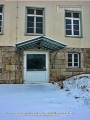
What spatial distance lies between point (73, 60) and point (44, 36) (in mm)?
2904

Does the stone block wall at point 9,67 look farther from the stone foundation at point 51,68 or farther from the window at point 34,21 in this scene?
the window at point 34,21

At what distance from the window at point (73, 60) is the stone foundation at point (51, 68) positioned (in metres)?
0.30

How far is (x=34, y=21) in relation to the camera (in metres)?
15.1

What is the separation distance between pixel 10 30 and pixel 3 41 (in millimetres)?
831

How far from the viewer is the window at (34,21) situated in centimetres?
1495

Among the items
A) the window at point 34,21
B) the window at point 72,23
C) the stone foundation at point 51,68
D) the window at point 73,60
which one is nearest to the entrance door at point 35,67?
the stone foundation at point 51,68

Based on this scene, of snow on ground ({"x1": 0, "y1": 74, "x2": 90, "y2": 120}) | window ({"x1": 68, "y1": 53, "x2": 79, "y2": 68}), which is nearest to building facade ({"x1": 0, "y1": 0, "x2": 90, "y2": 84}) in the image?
window ({"x1": 68, "y1": 53, "x2": 79, "y2": 68})

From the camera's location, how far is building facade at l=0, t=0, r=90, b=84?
1435 centimetres

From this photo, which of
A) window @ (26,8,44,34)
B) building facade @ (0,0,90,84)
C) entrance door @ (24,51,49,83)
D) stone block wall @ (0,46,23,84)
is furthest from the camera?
window @ (26,8,44,34)

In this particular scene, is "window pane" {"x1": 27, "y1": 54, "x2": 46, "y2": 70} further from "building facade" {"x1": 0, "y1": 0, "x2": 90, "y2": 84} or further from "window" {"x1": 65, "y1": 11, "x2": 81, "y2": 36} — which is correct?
"window" {"x1": 65, "y1": 11, "x2": 81, "y2": 36}

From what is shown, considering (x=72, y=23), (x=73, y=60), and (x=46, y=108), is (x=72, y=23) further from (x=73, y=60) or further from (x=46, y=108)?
(x=46, y=108)

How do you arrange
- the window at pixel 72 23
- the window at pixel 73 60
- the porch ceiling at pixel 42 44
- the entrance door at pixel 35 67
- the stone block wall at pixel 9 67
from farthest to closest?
the window at pixel 72 23
the window at pixel 73 60
the entrance door at pixel 35 67
the stone block wall at pixel 9 67
the porch ceiling at pixel 42 44

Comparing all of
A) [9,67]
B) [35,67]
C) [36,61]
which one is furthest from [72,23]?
[9,67]

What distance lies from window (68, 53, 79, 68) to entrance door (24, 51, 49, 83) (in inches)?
65.3
